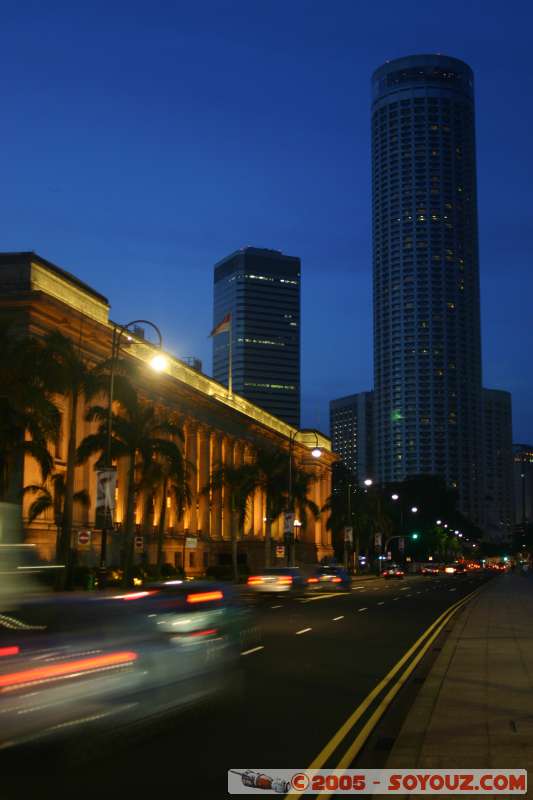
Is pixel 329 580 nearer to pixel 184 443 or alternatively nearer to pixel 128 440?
pixel 128 440

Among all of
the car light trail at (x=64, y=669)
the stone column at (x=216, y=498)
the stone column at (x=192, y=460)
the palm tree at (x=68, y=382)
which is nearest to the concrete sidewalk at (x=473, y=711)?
the car light trail at (x=64, y=669)

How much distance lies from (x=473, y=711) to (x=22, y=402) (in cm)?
2753

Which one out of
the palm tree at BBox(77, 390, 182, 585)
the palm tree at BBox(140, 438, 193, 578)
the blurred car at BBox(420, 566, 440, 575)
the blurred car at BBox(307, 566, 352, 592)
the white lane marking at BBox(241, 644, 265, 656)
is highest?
the palm tree at BBox(77, 390, 182, 585)

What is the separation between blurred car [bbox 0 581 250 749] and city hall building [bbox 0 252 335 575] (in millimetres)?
24709

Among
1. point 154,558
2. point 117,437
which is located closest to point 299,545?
point 154,558

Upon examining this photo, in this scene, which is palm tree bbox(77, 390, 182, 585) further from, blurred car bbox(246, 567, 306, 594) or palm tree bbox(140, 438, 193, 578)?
blurred car bbox(246, 567, 306, 594)

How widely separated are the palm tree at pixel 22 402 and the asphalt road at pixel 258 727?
1716 cm

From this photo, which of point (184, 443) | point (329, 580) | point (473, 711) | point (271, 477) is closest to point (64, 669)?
point (473, 711)

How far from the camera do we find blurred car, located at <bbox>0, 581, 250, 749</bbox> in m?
9.40

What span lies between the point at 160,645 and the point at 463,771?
13.8ft

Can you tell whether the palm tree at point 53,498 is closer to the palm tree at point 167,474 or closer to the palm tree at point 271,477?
the palm tree at point 167,474

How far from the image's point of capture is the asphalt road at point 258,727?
9.15m

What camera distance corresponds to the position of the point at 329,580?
55.3 m

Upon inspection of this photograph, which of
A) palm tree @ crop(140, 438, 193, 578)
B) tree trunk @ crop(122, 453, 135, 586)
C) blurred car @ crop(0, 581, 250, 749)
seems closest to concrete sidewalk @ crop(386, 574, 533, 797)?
blurred car @ crop(0, 581, 250, 749)
